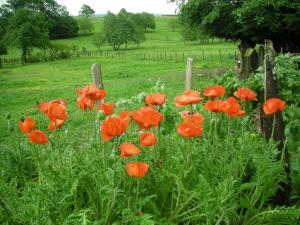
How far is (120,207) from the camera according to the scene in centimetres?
257

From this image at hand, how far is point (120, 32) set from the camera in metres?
69.6

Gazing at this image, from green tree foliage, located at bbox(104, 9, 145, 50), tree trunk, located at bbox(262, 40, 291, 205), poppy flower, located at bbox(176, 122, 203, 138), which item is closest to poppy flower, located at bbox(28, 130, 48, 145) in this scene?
poppy flower, located at bbox(176, 122, 203, 138)

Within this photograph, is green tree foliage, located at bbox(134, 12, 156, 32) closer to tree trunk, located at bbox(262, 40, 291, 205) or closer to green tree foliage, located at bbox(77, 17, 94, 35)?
green tree foliage, located at bbox(77, 17, 94, 35)

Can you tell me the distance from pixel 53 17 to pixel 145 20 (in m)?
22.2

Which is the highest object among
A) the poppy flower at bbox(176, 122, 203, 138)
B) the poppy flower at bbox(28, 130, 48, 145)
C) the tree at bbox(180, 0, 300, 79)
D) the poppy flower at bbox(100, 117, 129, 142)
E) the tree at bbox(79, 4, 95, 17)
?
the tree at bbox(79, 4, 95, 17)

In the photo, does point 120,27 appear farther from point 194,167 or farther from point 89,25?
point 194,167

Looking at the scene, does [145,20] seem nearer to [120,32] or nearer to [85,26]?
[85,26]

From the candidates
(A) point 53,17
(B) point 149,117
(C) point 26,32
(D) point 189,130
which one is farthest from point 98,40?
(D) point 189,130

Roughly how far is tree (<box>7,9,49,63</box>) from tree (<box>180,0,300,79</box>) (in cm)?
3563

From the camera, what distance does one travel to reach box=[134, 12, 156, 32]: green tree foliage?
101750mm

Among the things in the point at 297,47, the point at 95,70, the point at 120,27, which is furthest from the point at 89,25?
the point at 95,70

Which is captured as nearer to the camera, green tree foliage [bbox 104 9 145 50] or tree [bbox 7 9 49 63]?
tree [bbox 7 9 49 63]

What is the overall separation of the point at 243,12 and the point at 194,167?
68.6 feet

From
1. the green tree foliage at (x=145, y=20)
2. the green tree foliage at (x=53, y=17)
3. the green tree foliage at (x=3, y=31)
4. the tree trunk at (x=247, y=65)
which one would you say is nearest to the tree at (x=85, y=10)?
the green tree foliage at (x=145, y=20)
